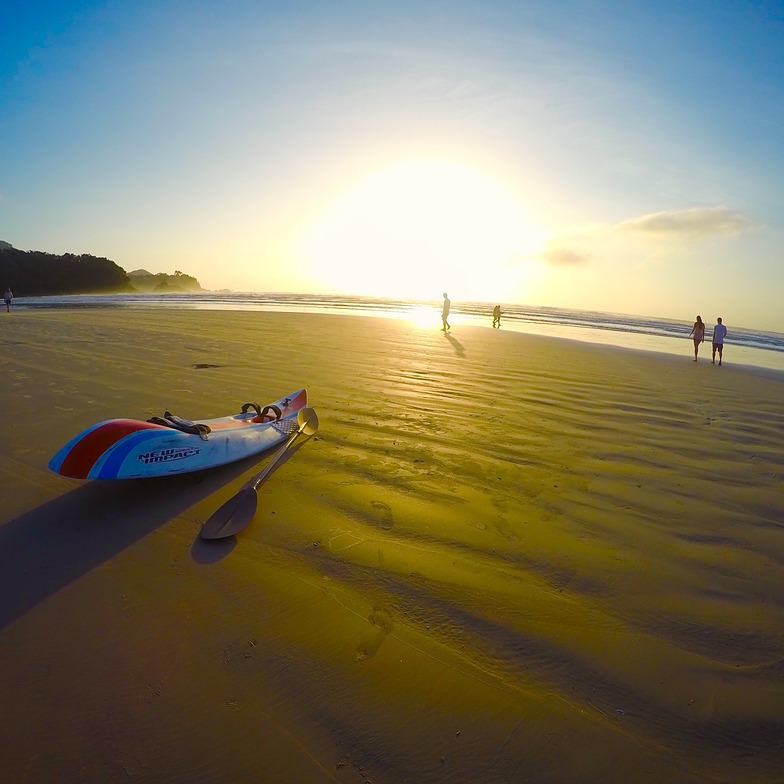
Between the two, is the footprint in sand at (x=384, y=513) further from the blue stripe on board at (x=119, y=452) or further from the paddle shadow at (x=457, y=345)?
the paddle shadow at (x=457, y=345)

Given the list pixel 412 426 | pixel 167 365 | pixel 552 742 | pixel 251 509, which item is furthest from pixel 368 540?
pixel 167 365

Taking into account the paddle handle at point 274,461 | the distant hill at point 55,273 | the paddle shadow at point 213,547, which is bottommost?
the paddle shadow at point 213,547

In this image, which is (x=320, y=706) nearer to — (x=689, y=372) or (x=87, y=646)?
(x=87, y=646)

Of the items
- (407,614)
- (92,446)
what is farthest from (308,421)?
(407,614)

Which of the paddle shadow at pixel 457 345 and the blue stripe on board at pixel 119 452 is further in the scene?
the paddle shadow at pixel 457 345

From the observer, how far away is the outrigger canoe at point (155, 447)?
3920mm

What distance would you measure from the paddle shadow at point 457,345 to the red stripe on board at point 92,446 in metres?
10.6

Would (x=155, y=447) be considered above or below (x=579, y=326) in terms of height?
below

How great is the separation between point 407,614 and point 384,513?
4.00 feet

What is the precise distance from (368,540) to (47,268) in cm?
8167

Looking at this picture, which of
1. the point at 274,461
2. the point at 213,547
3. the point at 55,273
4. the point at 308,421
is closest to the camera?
the point at 213,547

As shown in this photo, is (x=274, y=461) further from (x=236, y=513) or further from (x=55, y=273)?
(x=55, y=273)

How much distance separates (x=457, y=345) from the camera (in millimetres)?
16422

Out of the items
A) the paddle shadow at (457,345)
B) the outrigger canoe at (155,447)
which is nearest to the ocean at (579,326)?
the paddle shadow at (457,345)
